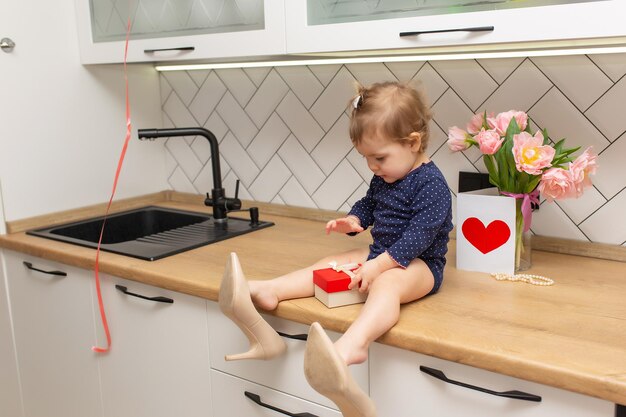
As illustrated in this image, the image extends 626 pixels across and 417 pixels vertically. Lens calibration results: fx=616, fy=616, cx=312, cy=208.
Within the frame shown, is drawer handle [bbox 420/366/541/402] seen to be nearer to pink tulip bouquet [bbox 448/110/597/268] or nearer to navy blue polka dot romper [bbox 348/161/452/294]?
navy blue polka dot romper [bbox 348/161/452/294]

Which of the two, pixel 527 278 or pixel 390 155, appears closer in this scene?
pixel 390 155

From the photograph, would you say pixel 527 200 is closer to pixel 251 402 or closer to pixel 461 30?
pixel 461 30

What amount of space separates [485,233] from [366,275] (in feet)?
1.15

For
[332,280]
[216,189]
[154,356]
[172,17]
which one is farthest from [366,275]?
[172,17]

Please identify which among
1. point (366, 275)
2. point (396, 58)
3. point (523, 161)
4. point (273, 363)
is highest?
point (396, 58)

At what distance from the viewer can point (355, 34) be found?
1.37m

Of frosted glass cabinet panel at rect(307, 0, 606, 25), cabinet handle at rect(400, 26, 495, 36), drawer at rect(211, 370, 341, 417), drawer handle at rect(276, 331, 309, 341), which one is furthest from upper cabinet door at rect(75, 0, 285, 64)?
drawer at rect(211, 370, 341, 417)

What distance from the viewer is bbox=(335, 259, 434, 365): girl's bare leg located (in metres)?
→ 1.04

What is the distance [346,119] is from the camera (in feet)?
5.98

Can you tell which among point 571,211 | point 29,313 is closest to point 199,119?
point 29,313

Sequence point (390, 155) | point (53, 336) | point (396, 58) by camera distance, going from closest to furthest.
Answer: point (390, 155) → point (396, 58) → point (53, 336)

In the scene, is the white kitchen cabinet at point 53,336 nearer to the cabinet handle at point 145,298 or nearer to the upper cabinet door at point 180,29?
the cabinet handle at point 145,298

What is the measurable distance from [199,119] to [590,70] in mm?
1275

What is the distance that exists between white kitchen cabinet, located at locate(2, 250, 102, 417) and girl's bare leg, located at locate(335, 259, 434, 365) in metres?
0.88
